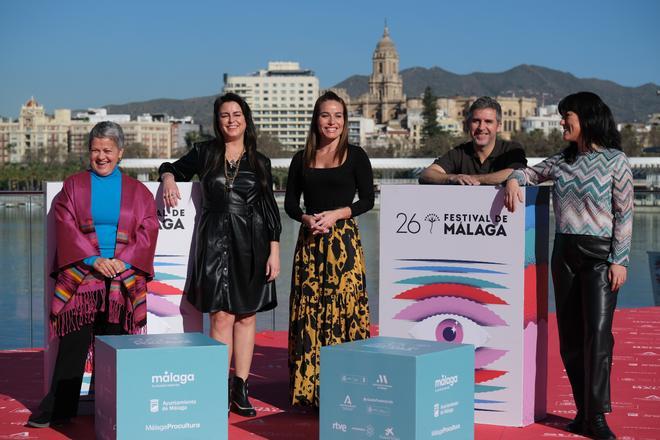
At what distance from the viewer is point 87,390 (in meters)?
4.23

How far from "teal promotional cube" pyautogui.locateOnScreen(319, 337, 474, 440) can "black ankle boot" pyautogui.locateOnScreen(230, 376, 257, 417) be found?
2.64ft

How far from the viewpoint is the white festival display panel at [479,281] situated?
3938 millimetres

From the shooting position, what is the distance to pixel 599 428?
3797mm

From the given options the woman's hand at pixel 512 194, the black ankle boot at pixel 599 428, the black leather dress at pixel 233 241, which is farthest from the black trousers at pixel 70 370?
the black ankle boot at pixel 599 428

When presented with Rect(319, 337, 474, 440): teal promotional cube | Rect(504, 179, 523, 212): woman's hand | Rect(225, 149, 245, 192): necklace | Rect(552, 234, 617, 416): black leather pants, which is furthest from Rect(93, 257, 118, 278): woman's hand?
Rect(552, 234, 617, 416): black leather pants

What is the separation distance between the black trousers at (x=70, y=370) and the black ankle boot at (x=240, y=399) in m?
0.47

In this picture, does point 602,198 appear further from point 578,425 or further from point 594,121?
point 578,425

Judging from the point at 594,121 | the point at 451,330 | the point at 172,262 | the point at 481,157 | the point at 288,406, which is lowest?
the point at 288,406

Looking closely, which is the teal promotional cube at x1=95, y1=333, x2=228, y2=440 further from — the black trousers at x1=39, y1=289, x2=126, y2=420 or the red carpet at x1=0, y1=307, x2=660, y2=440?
the black trousers at x1=39, y1=289, x2=126, y2=420

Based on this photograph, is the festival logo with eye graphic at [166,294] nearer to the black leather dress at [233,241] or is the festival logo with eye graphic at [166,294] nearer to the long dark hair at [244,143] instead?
the black leather dress at [233,241]

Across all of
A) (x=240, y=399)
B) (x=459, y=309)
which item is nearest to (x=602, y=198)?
(x=459, y=309)

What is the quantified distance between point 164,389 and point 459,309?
118cm

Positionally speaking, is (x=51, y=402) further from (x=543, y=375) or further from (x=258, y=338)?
(x=258, y=338)

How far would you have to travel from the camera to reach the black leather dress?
4199 millimetres
